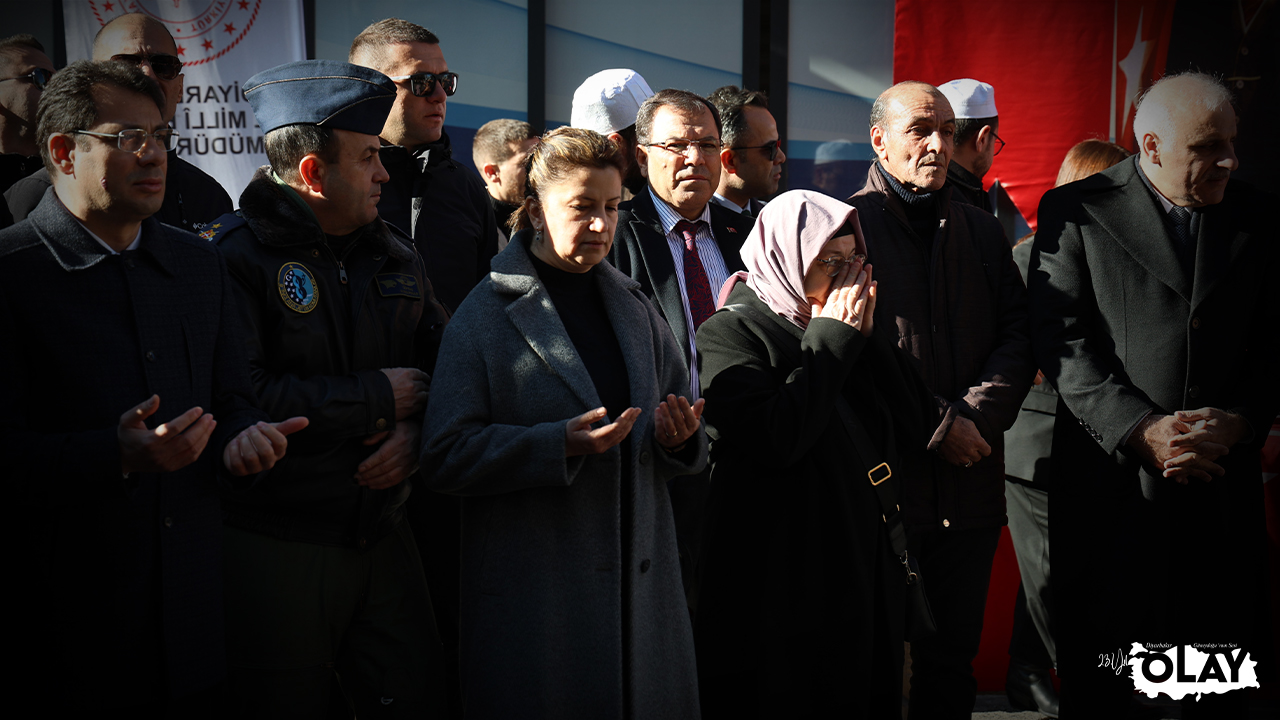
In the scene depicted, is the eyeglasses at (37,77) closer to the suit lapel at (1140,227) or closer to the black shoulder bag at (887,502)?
the black shoulder bag at (887,502)

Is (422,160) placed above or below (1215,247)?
above

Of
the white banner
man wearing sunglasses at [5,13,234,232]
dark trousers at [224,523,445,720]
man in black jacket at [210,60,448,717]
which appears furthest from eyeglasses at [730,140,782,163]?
the white banner

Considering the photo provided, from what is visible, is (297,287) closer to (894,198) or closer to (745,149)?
(894,198)

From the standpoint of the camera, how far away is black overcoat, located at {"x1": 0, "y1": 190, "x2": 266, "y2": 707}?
2020mm

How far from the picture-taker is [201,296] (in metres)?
2.29

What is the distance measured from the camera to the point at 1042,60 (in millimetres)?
5496

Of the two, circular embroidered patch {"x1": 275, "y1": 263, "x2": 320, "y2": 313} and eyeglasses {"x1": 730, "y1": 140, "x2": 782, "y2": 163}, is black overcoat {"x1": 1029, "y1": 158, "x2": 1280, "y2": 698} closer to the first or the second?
eyeglasses {"x1": 730, "y1": 140, "x2": 782, "y2": 163}

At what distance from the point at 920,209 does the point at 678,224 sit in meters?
0.93

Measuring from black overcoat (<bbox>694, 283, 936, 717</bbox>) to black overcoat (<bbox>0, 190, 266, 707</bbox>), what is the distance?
131 centimetres

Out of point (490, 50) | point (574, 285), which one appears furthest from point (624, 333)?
point (490, 50)

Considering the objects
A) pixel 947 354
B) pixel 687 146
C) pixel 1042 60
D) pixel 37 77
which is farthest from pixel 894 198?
pixel 37 77

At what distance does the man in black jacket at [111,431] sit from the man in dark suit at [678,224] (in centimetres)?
156

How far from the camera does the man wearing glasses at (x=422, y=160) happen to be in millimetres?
3441

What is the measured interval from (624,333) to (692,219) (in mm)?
1183
